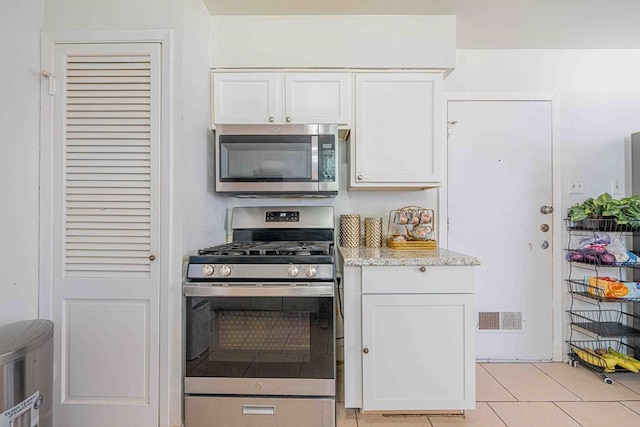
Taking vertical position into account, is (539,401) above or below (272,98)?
below

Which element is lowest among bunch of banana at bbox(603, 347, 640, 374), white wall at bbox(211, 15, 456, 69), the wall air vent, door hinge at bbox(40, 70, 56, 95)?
bunch of banana at bbox(603, 347, 640, 374)

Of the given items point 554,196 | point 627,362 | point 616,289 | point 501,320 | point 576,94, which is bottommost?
point 627,362

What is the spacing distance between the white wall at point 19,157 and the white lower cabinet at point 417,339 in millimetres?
1545

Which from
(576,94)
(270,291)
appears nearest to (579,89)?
(576,94)

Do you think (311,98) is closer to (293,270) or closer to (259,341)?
(293,270)

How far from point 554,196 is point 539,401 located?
1.36 meters

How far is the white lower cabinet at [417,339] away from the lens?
1.74m

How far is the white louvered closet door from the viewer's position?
1660 millimetres

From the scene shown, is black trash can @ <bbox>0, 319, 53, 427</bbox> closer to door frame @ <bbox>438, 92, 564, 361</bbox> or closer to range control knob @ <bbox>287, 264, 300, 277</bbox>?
range control knob @ <bbox>287, 264, 300, 277</bbox>

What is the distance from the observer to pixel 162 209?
1658 mm

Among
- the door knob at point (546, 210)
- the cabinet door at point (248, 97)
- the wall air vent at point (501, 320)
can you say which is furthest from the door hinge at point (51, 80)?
the door knob at point (546, 210)

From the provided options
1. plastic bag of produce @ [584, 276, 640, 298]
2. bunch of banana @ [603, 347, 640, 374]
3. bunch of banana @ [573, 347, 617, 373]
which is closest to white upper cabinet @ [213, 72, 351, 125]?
plastic bag of produce @ [584, 276, 640, 298]

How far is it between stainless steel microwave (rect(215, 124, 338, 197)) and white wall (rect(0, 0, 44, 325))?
0.84 metres

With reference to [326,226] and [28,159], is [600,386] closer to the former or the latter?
Answer: [326,226]
